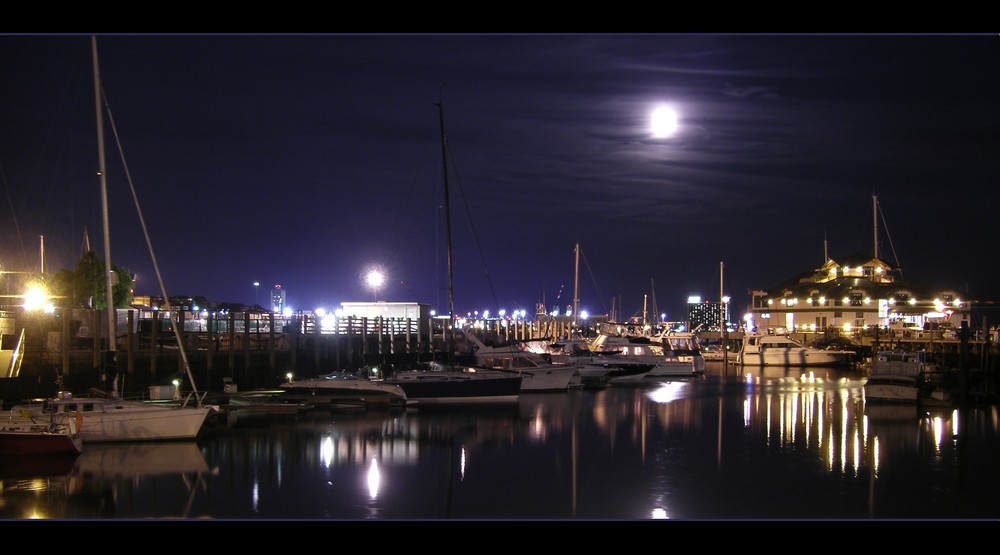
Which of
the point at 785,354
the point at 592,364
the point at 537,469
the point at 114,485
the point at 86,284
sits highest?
the point at 86,284

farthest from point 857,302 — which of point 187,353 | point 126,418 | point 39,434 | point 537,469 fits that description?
point 39,434

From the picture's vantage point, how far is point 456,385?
35781 millimetres

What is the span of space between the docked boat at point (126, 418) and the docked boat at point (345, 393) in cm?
858

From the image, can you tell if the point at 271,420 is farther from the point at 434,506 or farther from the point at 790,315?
the point at 790,315

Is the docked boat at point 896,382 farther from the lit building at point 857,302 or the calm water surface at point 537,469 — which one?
the lit building at point 857,302

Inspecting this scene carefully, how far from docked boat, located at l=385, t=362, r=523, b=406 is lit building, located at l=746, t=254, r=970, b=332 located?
5024 centimetres

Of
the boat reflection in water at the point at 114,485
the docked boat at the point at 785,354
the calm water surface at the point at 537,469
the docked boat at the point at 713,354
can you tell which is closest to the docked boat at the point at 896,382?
the calm water surface at the point at 537,469

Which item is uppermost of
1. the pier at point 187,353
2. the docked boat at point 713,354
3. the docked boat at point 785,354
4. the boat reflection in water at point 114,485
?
the pier at point 187,353

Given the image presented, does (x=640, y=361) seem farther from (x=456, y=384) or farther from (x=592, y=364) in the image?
(x=456, y=384)

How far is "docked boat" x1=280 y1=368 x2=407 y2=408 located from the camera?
33.6 m

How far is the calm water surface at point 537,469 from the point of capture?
710 inches

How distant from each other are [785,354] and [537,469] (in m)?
51.2
